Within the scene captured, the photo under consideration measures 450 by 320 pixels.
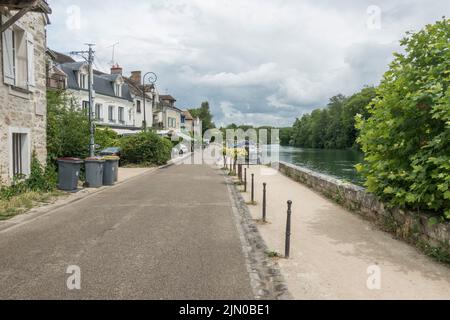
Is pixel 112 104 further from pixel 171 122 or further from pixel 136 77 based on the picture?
pixel 171 122

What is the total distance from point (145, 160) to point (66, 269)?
19.5 meters

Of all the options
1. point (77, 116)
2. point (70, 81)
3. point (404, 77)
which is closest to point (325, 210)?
point (404, 77)

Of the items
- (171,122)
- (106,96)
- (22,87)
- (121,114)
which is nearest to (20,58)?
(22,87)

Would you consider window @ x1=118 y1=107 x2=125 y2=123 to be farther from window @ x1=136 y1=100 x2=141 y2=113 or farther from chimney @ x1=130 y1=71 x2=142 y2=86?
chimney @ x1=130 y1=71 x2=142 y2=86

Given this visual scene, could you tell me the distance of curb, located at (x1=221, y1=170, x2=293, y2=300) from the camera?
421 cm

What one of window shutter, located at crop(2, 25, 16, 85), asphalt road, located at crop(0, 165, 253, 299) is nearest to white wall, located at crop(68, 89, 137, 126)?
window shutter, located at crop(2, 25, 16, 85)

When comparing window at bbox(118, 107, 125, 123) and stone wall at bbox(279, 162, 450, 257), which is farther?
window at bbox(118, 107, 125, 123)

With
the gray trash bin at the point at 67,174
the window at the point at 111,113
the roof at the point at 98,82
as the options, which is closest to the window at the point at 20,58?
the gray trash bin at the point at 67,174

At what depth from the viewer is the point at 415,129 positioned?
6.12m

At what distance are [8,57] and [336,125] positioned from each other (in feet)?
291

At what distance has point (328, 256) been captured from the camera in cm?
541

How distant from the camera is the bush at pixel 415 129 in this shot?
17.6 ft

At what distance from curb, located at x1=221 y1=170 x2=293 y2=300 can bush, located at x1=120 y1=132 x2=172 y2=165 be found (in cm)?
1673
